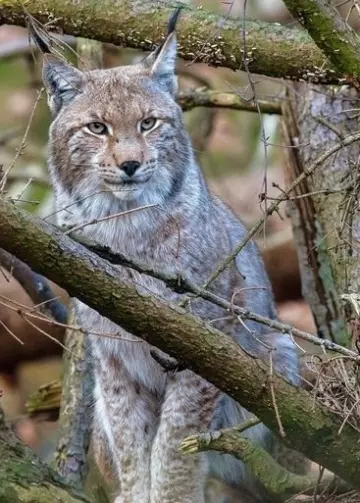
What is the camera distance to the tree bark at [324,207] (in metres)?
5.59

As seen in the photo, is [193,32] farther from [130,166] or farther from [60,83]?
[130,166]

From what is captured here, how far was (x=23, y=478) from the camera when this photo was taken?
14.9 ft

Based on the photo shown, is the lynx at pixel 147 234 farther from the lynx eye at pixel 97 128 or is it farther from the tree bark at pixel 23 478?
the tree bark at pixel 23 478

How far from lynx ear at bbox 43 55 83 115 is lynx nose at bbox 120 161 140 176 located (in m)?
0.57

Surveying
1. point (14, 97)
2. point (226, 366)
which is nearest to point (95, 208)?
point (226, 366)

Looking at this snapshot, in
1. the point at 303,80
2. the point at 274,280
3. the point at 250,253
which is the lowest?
the point at 274,280

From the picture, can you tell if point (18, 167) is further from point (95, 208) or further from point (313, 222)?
point (95, 208)

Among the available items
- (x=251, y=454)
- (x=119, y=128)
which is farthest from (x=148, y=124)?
(x=251, y=454)

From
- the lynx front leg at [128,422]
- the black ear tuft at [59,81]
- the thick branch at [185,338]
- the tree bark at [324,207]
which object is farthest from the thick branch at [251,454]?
the black ear tuft at [59,81]

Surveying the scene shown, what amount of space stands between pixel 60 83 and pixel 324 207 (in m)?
1.50

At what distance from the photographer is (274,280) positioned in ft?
31.4

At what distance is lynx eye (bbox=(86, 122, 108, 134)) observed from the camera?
5.39m

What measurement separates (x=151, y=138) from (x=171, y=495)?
5.02 feet

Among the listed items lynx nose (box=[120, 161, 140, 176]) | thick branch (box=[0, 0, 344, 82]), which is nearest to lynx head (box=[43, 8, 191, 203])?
lynx nose (box=[120, 161, 140, 176])
